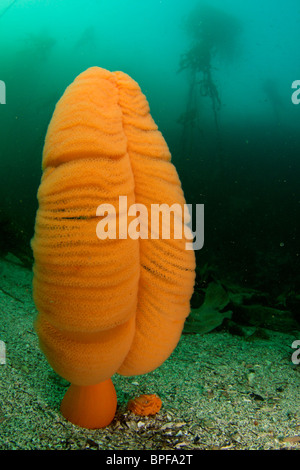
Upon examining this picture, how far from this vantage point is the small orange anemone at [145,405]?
1498 mm

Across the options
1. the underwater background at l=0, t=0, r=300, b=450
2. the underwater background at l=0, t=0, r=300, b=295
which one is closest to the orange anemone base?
the underwater background at l=0, t=0, r=300, b=450

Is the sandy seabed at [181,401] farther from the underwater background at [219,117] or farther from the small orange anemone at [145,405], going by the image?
the underwater background at [219,117]

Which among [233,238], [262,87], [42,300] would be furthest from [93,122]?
[262,87]

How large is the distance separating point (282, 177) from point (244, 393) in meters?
5.65

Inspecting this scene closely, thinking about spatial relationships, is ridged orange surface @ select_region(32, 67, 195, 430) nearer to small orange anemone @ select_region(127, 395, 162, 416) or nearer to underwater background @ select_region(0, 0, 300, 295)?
small orange anemone @ select_region(127, 395, 162, 416)

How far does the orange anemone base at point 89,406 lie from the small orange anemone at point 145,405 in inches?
4.2

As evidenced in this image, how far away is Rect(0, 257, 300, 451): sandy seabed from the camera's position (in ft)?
4.37

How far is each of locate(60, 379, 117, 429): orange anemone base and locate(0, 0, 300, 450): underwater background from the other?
3.16 meters

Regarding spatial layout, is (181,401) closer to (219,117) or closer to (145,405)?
(145,405)

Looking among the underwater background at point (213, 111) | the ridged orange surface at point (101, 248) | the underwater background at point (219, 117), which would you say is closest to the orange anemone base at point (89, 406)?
the ridged orange surface at point (101, 248)

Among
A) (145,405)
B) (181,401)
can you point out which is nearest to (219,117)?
(181,401)

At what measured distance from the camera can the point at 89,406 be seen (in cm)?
141

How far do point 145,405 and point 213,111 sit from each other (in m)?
6.63

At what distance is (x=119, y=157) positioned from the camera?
1186 millimetres
